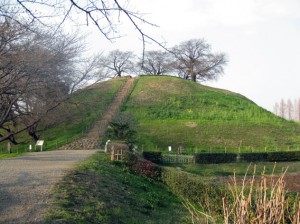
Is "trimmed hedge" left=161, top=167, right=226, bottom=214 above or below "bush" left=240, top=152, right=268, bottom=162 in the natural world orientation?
below

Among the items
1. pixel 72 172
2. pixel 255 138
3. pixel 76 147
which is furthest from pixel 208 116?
pixel 72 172

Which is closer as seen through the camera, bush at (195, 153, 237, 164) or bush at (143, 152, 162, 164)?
bush at (143, 152, 162, 164)

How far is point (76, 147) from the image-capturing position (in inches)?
1399

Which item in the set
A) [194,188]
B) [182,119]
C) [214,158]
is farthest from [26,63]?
[182,119]

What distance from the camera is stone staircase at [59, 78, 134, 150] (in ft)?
118

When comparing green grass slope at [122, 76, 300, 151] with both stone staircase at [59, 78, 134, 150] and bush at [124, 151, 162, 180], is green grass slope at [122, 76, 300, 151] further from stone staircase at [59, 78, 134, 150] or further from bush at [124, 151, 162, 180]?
bush at [124, 151, 162, 180]

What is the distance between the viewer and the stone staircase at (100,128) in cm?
3585

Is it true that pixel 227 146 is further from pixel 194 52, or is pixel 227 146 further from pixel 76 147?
pixel 194 52

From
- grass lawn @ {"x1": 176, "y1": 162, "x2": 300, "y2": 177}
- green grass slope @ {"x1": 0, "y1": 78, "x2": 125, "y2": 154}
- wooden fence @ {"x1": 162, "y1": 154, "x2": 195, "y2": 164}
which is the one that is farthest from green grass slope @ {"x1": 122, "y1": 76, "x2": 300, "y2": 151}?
grass lawn @ {"x1": 176, "y1": 162, "x2": 300, "y2": 177}

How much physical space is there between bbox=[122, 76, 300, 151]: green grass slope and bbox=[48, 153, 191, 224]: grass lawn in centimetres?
2046

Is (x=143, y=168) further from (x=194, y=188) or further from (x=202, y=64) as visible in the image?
(x=202, y=64)

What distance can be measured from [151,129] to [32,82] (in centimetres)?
3046

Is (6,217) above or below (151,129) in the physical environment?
below

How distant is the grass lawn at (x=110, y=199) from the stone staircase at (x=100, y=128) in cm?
1766
